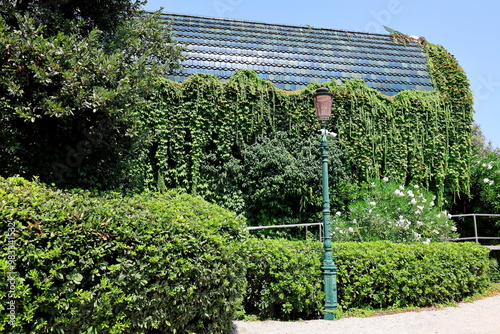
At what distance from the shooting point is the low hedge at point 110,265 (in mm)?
3523

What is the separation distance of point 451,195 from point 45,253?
470 inches

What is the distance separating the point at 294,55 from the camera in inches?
481

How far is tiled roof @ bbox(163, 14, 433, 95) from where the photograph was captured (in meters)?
11.5

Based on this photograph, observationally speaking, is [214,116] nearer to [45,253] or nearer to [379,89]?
[379,89]

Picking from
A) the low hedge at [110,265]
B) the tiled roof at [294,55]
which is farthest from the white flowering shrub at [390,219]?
the low hedge at [110,265]

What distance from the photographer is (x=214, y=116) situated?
34.6 ft

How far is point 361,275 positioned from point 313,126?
522 cm

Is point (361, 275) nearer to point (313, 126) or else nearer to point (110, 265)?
point (110, 265)

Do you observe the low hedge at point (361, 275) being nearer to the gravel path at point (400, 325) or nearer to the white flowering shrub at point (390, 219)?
the gravel path at point (400, 325)

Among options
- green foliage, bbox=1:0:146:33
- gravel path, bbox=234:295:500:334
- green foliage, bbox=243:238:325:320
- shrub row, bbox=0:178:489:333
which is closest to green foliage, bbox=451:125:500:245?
gravel path, bbox=234:295:500:334

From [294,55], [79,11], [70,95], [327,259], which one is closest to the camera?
[70,95]

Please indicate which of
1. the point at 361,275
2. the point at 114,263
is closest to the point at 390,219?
the point at 361,275

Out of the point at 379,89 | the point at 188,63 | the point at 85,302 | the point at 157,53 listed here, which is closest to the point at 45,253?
the point at 85,302

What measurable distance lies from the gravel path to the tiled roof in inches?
273
